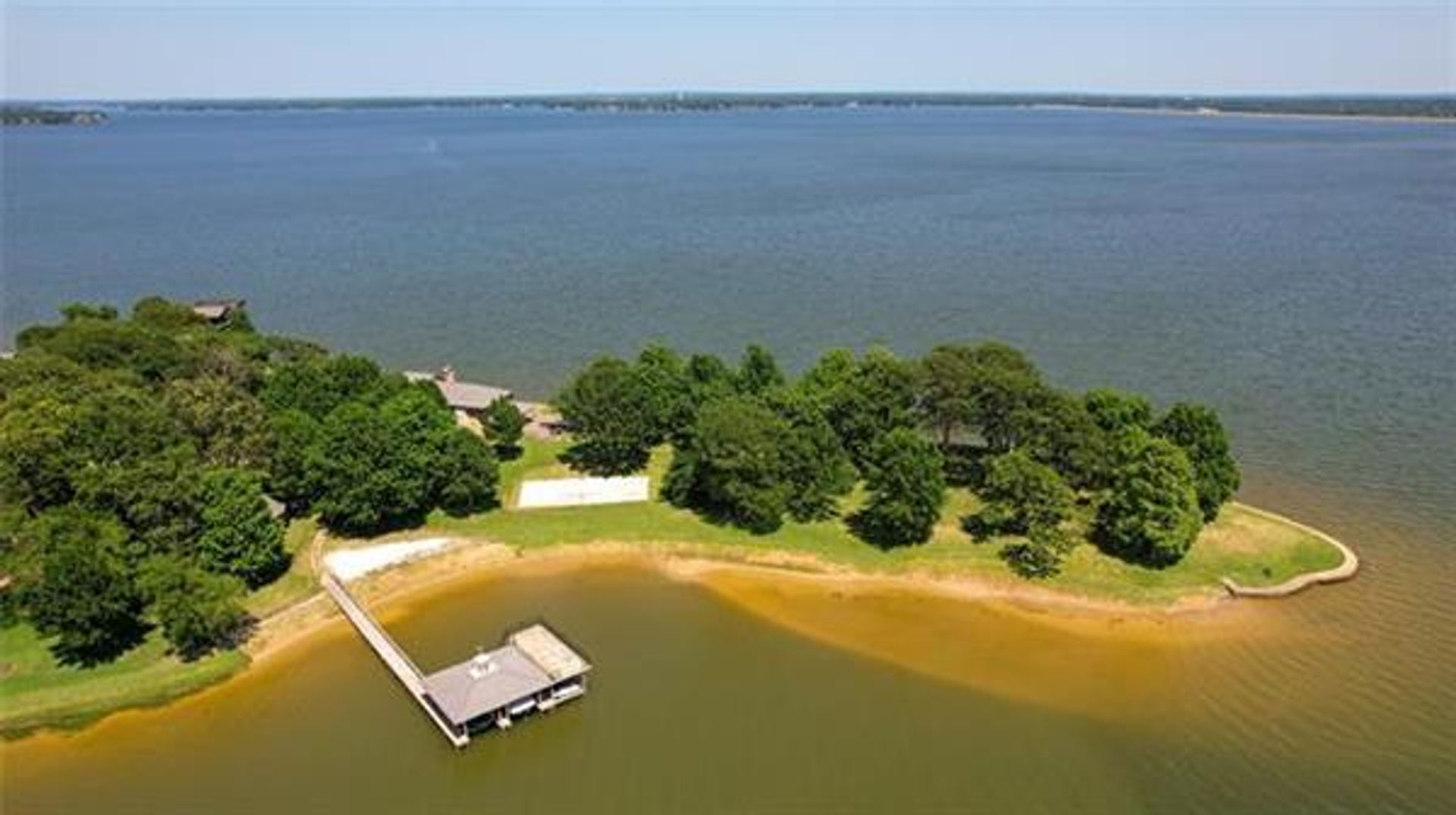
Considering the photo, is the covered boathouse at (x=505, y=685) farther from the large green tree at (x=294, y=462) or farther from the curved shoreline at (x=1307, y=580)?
the curved shoreline at (x=1307, y=580)

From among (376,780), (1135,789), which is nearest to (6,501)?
(376,780)

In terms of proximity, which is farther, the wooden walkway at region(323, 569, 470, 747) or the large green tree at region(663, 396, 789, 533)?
the large green tree at region(663, 396, 789, 533)

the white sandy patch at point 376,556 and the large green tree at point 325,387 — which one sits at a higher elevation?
the large green tree at point 325,387

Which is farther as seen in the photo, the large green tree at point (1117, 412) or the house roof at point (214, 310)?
the house roof at point (214, 310)

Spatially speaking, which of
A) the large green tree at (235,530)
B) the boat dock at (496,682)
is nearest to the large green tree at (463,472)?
the large green tree at (235,530)

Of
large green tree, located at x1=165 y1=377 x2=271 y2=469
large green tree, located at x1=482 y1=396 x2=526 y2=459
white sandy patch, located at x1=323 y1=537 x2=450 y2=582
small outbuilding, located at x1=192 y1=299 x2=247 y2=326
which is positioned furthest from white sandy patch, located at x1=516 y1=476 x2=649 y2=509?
small outbuilding, located at x1=192 y1=299 x2=247 y2=326

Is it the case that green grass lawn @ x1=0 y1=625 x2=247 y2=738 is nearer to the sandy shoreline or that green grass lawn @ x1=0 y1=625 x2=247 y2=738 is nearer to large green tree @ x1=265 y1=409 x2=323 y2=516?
the sandy shoreline
